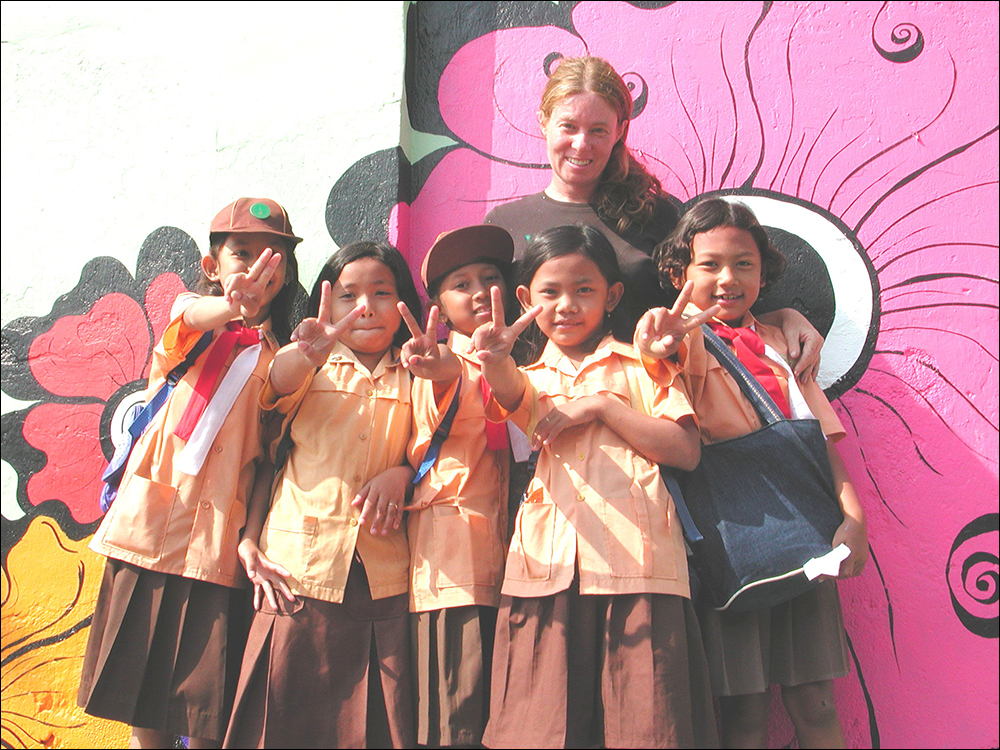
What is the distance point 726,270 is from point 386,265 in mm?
1031

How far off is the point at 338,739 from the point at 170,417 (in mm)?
1016

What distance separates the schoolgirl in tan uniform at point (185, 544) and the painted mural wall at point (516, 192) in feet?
2.62

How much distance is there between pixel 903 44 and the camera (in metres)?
3.16

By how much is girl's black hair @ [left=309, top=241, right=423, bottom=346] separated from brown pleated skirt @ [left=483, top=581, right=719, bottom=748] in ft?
3.34

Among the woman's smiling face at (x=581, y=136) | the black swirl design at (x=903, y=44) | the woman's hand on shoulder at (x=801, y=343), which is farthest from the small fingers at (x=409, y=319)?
the black swirl design at (x=903, y=44)

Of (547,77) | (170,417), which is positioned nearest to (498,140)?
(547,77)

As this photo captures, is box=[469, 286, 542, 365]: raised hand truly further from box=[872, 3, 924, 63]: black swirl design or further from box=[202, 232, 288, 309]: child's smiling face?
box=[872, 3, 924, 63]: black swirl design

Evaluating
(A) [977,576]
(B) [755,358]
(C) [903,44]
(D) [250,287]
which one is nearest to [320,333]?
(D) [250,287]

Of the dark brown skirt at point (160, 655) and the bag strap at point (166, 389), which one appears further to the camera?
the bag strap at point (166, 389)

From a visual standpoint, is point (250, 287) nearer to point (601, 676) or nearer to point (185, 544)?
point (185, 544)

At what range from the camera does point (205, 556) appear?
97.3 inches

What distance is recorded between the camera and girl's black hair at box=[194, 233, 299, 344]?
2842mm

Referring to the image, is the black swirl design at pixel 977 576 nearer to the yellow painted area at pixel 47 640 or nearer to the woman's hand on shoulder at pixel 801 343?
the woman's hand on shoulder at pixel 801 343

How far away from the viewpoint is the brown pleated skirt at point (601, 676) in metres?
2.11
